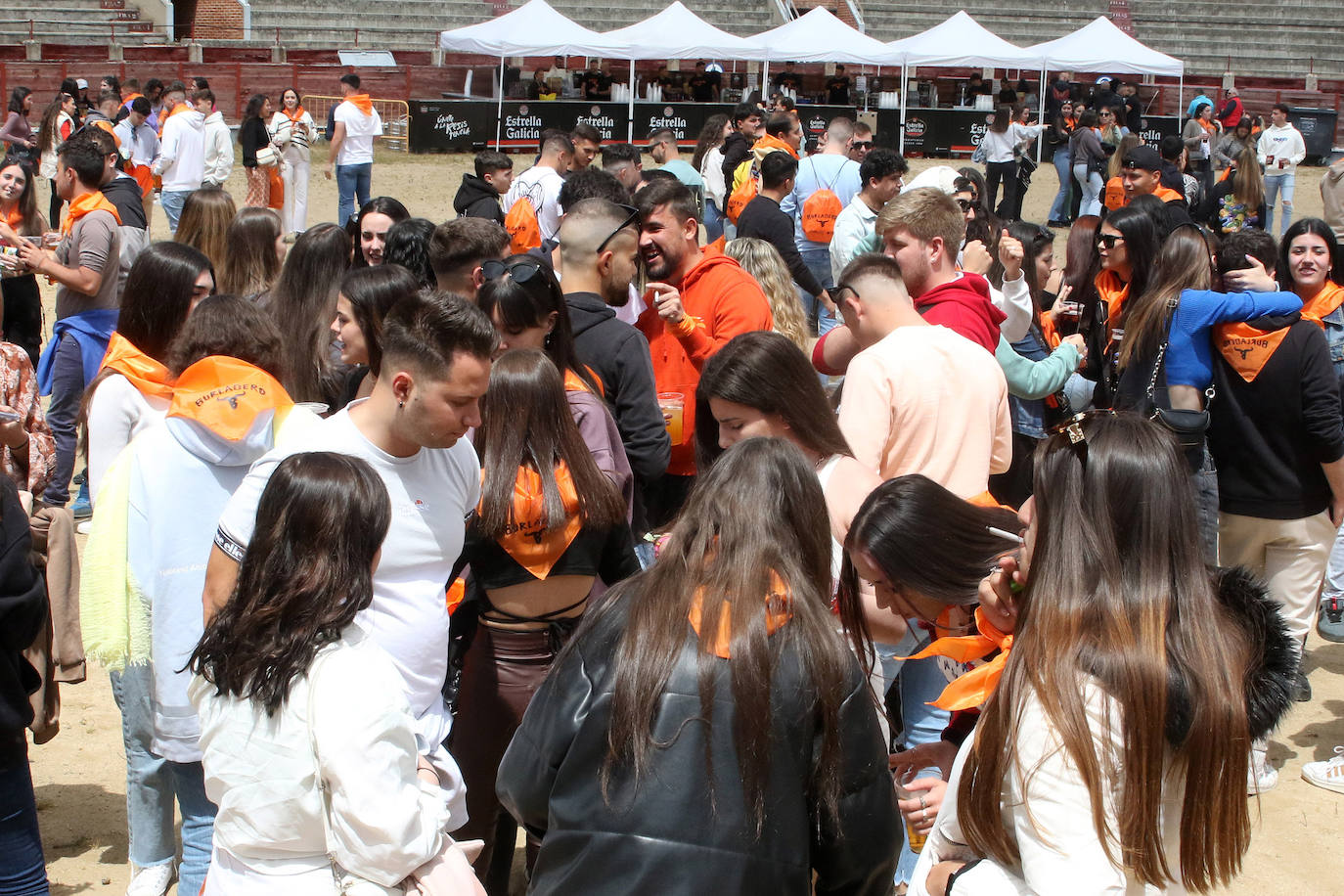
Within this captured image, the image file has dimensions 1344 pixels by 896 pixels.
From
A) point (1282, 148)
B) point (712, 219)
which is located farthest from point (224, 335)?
point (1282, 148)

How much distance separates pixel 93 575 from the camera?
125 inches

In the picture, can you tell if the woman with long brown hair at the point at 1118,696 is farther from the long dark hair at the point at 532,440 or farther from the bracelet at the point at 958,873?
the long dark hair at the point at 532,440

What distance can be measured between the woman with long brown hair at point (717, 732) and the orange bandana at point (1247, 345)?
123 inches

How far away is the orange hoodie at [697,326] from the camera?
4.59 m

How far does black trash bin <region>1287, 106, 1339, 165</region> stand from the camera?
24.5m

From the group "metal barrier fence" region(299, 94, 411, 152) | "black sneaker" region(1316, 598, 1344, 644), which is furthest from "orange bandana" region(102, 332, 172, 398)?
"metal barrier fence" region(299, 94, 411, 152)

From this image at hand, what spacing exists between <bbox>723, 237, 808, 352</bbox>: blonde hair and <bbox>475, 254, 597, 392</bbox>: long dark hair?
2479 millimetres

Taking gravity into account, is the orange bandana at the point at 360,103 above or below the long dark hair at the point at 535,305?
above

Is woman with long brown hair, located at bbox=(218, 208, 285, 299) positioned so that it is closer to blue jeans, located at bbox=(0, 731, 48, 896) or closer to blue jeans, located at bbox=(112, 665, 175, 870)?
blue jeans, located at bbox=(112, 665, 175, 870)

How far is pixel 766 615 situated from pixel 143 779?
237 centimetres

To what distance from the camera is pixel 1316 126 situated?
24.6m

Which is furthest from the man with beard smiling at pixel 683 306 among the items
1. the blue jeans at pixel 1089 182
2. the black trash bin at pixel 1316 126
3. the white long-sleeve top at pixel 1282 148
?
the black trash bin at pixel 1316 126

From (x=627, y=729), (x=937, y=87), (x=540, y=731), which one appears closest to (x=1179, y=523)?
(x=627, y=729)

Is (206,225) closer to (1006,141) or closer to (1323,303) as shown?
(1323,303)
